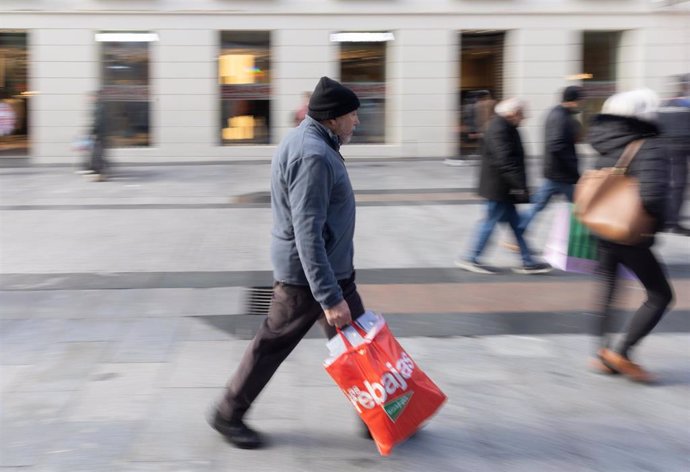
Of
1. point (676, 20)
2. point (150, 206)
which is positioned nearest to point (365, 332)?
point (150, 206)

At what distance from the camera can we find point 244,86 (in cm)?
1889

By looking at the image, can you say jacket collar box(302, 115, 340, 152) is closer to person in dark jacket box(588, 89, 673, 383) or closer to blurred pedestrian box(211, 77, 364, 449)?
blurred pedestrian box(211, 77, 364, 449)

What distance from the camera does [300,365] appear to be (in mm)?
5223

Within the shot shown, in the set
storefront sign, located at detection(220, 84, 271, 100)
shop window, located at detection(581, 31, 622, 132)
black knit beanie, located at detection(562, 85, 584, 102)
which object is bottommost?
black knit beanie, located at detection(562, 85, 584, 102)

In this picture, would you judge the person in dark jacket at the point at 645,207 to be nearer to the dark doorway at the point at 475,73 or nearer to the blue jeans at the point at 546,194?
the blue jeans at the point at 546,194

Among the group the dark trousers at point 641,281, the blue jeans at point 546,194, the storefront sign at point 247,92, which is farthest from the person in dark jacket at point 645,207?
the storefront sign at point 247,92

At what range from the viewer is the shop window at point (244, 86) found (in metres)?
18.8

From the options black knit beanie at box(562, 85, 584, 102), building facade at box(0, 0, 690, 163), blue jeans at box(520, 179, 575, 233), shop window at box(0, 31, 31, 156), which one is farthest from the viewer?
shop window at box(0, 31, 31, 156)

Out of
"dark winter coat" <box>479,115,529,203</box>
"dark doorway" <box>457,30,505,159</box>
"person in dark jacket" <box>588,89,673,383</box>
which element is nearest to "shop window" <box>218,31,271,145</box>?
"dark doorway" <box>457,30,505,159</box>

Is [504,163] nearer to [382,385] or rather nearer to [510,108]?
[510,108]

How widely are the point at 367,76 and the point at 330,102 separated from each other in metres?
15.7

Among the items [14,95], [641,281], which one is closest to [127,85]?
[14,95]

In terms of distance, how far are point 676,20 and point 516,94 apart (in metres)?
4.10

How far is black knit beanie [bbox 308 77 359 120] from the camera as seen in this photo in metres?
3.72
